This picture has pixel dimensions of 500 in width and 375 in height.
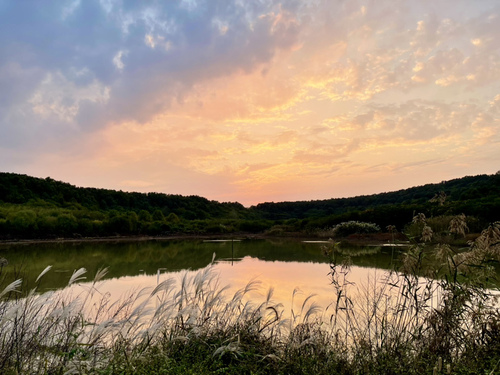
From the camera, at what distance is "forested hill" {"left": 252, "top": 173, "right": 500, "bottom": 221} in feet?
69.6

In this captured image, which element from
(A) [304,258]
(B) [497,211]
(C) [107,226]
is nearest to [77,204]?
(C) [107,226]

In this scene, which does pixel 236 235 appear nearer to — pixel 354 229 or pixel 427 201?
pixel 354 229

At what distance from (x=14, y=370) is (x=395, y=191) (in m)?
59.5

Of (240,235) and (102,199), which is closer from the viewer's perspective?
(240,235)

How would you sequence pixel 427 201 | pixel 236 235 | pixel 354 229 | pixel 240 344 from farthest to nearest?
pixel 236 235 → pixel 354 229 → pixel 427 201 → pixel 240 344

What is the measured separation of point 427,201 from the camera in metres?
11.3

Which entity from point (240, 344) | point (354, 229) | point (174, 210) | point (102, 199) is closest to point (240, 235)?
point (354, 229)

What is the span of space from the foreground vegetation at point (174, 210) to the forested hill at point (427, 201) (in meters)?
0.06

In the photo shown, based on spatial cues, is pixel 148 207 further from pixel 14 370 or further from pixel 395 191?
→ pixel 14 370

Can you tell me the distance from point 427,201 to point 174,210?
190 feet

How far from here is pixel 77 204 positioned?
47.2 meters

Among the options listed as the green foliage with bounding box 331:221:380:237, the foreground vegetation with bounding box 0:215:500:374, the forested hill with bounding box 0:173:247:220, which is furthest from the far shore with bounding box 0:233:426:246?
the foreground vegetation with bounding box 0:215:500:374

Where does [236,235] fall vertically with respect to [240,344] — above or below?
below

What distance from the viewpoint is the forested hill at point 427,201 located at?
21203 mm
